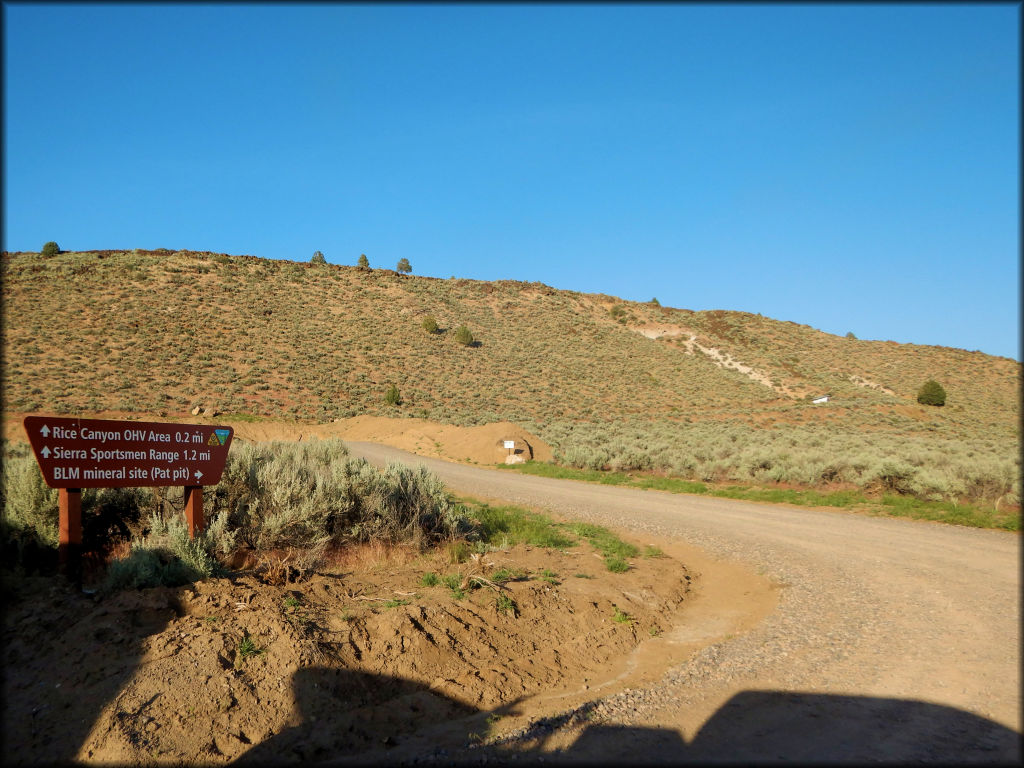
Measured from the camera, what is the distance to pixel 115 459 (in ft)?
19.1

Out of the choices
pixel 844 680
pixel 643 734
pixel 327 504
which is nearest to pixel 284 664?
pixel 643 734

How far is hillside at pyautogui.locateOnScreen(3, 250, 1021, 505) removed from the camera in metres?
34.6

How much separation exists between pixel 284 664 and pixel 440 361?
153ft

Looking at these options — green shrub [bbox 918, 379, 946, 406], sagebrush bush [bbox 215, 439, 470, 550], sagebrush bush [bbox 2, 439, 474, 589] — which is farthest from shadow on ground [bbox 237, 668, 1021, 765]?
green shrub [bbox 918, 379, 946, 406]

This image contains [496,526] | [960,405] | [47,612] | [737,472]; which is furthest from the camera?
[960,405]

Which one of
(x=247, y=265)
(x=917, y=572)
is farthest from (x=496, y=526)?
(x=247, y=265)

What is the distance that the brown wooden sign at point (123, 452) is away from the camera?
17.6ft

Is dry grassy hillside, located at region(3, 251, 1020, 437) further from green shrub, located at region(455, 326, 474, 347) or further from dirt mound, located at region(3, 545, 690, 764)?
dirt mound, located at region(3, 545, 690, 764)

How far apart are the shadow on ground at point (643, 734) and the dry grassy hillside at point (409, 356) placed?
100ft

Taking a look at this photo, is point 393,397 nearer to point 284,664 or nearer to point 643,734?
point 284,664

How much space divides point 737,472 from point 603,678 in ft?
46.4

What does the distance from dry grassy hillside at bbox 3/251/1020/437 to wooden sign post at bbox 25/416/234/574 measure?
27449 mm

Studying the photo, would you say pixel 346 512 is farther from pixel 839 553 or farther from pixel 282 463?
pixel 839 553

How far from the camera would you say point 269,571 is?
606 cm
